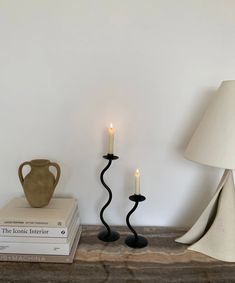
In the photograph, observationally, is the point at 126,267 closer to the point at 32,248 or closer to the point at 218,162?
the point at 32,248

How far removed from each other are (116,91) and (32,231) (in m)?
0.60

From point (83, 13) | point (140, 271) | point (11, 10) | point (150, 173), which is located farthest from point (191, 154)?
point (11, 10)

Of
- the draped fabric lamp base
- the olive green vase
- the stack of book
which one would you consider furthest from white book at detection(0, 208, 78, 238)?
the draped fabric lamp base

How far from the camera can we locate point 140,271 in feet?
2.62

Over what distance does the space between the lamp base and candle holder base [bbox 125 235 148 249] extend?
16 centimetres

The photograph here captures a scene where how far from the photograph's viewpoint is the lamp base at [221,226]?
0.86 m

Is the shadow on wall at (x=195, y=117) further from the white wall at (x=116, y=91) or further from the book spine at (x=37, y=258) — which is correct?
the book spine at (x=37, y=258)

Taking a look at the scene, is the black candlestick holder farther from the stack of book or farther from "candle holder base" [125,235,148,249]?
the stack of book

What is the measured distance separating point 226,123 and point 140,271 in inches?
21.0

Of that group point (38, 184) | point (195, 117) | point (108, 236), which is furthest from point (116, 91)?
point (108, 236)

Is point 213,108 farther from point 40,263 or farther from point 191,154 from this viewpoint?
point 40,263

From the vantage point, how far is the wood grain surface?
768 mm

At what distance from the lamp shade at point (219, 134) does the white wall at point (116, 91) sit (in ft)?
0.66

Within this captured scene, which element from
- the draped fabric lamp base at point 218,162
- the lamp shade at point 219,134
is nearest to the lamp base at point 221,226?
the draped fabric lamp base at point 218,162
